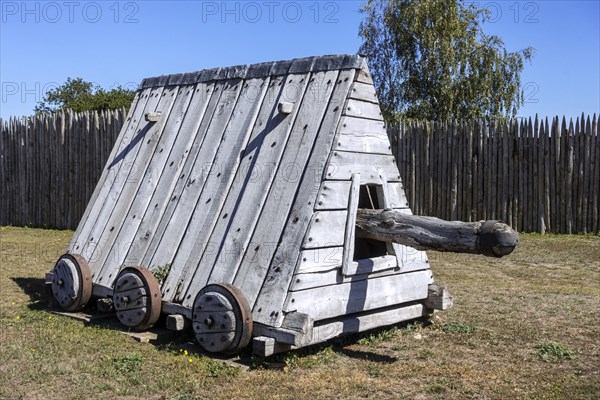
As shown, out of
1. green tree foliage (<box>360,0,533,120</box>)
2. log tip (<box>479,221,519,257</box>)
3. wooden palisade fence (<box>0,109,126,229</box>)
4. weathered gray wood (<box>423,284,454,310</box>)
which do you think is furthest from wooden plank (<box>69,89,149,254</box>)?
green tree foliage (<box>360,0,533,120</box>)

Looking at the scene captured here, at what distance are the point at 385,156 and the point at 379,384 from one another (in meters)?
2.07

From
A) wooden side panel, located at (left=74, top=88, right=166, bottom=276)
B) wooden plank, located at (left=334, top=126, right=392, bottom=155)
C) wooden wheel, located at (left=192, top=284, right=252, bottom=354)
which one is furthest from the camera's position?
wooden side panel, located at (left=74, top=88, right=166, bottom=276)

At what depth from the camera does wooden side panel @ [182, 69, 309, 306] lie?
5.54 metres

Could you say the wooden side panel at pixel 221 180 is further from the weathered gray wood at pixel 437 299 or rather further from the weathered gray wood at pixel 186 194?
the weathered gray wood at pixel 437 299

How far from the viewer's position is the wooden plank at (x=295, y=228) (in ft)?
16.5

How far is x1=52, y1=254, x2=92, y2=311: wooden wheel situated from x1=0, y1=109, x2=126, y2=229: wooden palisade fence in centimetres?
755

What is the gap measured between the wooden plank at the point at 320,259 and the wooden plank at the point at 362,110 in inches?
43.6

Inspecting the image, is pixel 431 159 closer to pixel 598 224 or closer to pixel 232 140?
pixel 598 224

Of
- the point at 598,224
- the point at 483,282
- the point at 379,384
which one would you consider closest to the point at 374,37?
the point at 598,224

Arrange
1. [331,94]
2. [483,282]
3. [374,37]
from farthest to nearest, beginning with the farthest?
[374,37]
[483,282]
[331,94]

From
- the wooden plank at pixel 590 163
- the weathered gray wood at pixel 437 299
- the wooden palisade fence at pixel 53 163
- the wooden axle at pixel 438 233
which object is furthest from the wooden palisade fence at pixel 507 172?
the wooden axle at pixel 438 233

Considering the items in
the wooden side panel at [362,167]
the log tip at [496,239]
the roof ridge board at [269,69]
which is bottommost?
the log tip at [496,239]

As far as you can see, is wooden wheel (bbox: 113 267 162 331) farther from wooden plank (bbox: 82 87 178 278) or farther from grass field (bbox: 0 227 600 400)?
wooden plank (bbox: 82 87 178 278)

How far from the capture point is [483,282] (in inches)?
355
